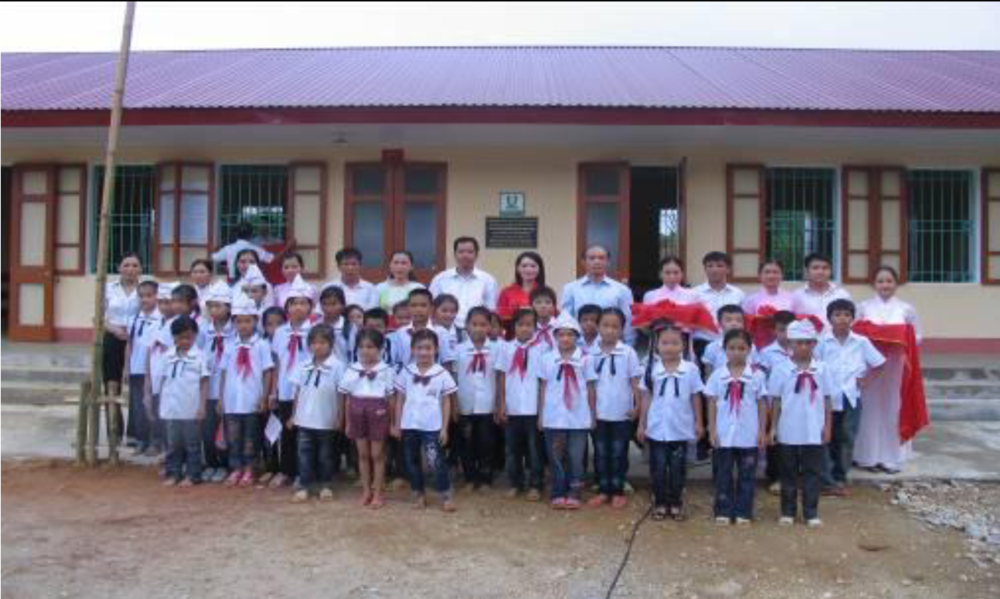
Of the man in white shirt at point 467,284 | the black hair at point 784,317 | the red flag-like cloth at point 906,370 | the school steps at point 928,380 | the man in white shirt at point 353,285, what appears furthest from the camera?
the school steps at point 928,380

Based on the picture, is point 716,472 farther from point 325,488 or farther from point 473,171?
point 473,171

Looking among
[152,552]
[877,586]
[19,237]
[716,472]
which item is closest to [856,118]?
[716,472]

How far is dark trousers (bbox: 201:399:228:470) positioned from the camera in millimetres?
5707

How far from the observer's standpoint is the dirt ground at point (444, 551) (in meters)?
3.98

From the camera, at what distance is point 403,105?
8.05 m

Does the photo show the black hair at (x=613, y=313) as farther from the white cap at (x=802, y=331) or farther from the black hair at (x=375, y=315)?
the black hair at (x=375, y=315)

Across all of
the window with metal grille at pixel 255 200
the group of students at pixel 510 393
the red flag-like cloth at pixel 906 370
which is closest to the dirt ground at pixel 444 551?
the group of students at pixel 510 393

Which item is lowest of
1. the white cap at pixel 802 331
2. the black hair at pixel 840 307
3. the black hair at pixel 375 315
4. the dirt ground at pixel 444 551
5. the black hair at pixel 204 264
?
the dirt ground at pixel 444 551

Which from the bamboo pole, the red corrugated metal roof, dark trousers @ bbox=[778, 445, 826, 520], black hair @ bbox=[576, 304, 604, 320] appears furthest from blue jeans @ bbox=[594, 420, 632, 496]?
the red corrugated metal roof

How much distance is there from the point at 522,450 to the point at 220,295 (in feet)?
7.28

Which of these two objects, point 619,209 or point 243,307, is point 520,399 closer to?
point 243,307

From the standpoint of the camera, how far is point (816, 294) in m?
5.79

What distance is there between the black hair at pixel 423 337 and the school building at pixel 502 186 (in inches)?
149

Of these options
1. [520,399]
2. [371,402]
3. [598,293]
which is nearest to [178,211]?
[371,402]
